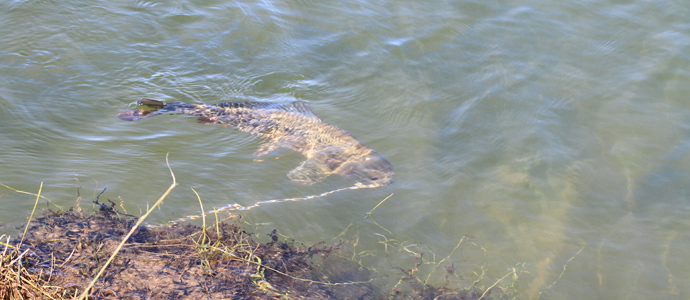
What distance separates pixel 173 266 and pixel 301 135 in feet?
8.63

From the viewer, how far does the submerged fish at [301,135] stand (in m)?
5.41

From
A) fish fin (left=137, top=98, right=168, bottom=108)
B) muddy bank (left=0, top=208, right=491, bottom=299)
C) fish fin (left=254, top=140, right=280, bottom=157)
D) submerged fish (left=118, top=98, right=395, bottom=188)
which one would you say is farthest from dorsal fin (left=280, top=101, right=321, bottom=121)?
muddy bank (left=0, top=208, right=491, bottom=299)

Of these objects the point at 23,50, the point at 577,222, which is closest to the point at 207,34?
the point at 23,50

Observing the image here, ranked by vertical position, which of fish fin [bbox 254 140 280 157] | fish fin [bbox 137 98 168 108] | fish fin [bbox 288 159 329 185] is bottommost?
fish fin [bbox 288 159 329 185]

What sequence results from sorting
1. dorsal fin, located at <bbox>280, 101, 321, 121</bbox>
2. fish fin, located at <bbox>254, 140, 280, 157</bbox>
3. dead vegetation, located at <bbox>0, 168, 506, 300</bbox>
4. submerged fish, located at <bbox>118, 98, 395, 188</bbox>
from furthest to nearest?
dorsal fin, located at <bbox>280, 101, 321, 121</bbox>, fish fin, located at <bbox>254, 140, 280, 157</bbox>, submerged fish, located at <bbox>118, 98, 395, 188</bbox>, dead vegetation, located at <bbox>0, 168, 506, 300</bbox>

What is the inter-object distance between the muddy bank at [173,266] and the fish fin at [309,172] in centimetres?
99

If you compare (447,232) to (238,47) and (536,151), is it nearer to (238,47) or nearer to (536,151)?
(536,151)

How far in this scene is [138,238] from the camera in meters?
3.91

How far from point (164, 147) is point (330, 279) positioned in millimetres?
2699

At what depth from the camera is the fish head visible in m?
5.30

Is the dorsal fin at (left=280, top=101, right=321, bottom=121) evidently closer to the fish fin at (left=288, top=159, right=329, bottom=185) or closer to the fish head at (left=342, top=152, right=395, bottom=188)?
the fish fin at (left=288, top=159, right=329, bottom=185)

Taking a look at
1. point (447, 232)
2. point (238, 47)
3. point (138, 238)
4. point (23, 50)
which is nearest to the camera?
point (138, 238)

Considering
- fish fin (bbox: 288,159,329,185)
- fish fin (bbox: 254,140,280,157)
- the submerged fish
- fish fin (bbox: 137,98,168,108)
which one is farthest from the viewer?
fish fin (bbox: 137,98,168,108)

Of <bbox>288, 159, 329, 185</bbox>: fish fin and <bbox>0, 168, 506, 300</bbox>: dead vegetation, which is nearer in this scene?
<bbox>0, 168, 506, 300</bbox>: dead vegetation
